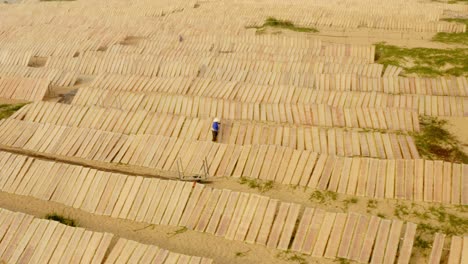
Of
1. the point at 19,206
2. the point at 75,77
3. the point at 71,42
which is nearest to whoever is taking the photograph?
the point at 19,206

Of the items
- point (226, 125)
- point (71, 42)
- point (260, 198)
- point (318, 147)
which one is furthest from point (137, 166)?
point (71, 42)

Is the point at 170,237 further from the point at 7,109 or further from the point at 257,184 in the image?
the point at 7,109

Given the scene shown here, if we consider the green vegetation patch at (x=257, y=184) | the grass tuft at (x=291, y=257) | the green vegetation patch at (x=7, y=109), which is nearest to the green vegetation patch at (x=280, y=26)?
the green vegetation patch at (x=7, y=109)

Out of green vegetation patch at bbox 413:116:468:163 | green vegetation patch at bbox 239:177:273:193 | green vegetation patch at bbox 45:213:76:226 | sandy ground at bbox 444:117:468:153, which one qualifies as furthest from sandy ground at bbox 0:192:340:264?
sandy ground at bbox 444:117:468:153

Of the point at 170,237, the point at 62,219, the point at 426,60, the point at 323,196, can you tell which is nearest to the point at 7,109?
the point at 62,219

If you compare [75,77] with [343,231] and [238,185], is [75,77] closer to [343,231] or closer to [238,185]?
[238,185]
